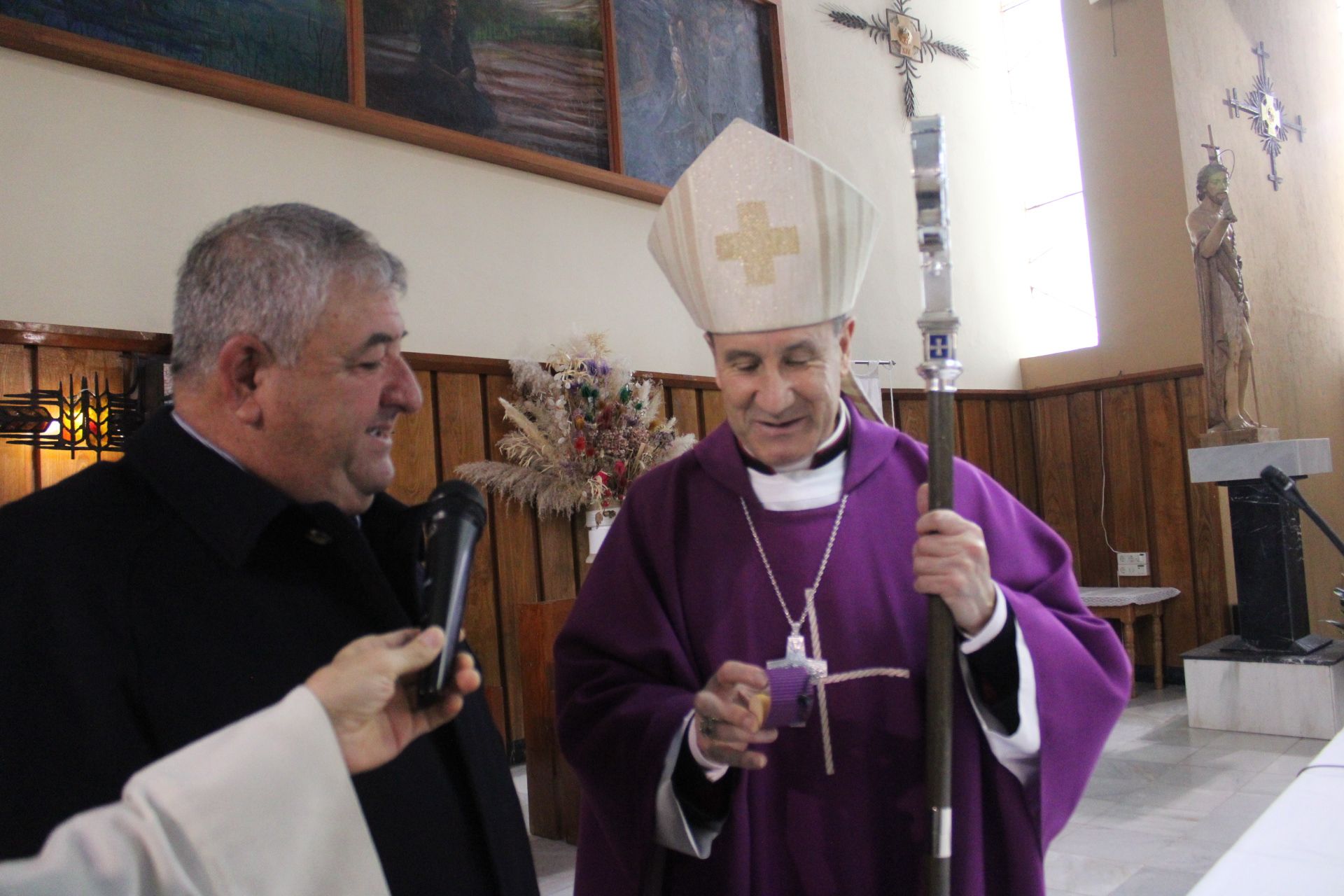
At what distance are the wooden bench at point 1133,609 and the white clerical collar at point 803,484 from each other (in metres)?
4.91

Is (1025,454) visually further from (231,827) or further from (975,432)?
(231,827)

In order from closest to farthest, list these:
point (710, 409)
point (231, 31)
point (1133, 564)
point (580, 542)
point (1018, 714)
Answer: point (1018, 714) → point (231, 31) → point (580, 542) → point (710, 409) → point (1133, 564)

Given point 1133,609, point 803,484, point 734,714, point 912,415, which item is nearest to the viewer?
point 734,714

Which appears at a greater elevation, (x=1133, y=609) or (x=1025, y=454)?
(x=1025, y=454)

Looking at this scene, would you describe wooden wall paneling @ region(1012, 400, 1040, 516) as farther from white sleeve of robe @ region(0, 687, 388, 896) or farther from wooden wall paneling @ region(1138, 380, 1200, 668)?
white sleeve of robe @ region(0, 687, 388, 896)

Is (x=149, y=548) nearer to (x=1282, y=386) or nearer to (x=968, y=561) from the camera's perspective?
(x=968, y=561)

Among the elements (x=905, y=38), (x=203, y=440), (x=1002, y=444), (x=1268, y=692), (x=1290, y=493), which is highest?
(x=905, y=38)

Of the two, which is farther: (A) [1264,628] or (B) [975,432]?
(B) [975,432]

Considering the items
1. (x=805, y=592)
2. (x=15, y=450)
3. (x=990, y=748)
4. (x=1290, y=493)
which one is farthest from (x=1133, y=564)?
(x=15, y=450)

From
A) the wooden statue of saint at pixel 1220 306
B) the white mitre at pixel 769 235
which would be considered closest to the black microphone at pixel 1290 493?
the wooden statue of saint at pixel 1220 306

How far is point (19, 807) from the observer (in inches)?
36.8

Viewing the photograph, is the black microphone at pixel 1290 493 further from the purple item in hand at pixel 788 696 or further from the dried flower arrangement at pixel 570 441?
the purple item in hand at pixel 788 696

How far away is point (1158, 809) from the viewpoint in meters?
3.98

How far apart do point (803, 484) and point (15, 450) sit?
3.12 m
